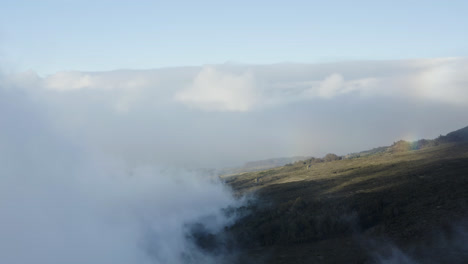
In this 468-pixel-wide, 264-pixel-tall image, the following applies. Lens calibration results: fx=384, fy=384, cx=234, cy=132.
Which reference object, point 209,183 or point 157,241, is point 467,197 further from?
point 209,183

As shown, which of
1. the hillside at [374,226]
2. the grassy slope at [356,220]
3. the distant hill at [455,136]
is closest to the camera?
the hillside at [374,226]

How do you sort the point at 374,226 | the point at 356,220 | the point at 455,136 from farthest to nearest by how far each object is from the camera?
the point at 455,136 < the point at 356,220 < the point at 374,226

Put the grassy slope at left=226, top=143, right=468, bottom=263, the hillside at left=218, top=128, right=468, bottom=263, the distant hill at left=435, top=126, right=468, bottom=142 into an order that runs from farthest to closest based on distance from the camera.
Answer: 1. the distant hill at left=435, top=126, right=468, bottom=142
2. the grassy slope at left=226, top=143, right=468, bottom=263
3. the hillside at left=218, top=128, right=468, bottom=263

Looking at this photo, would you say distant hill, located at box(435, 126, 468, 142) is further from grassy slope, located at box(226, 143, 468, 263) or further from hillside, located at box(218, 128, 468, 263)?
grassy slope, located at box(226, 143, 468, 263)


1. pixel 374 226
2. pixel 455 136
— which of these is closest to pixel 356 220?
pixel 374 226

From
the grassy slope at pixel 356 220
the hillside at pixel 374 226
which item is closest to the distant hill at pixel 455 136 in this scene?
the hillside at pixel 374 226

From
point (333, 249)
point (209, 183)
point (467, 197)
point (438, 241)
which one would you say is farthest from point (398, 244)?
point (209, 183)

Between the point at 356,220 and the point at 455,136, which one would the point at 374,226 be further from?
the point at 455,136

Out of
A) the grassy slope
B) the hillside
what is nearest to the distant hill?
the hillside

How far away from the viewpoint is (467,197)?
28.4 metres

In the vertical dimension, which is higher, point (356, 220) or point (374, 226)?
point (356, 220)

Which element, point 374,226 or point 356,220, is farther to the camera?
point 356,220

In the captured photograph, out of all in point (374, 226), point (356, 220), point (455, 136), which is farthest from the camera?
point (455, 136)

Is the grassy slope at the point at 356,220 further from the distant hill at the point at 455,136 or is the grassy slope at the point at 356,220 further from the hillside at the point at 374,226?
the distant hill at the point at 455,136
